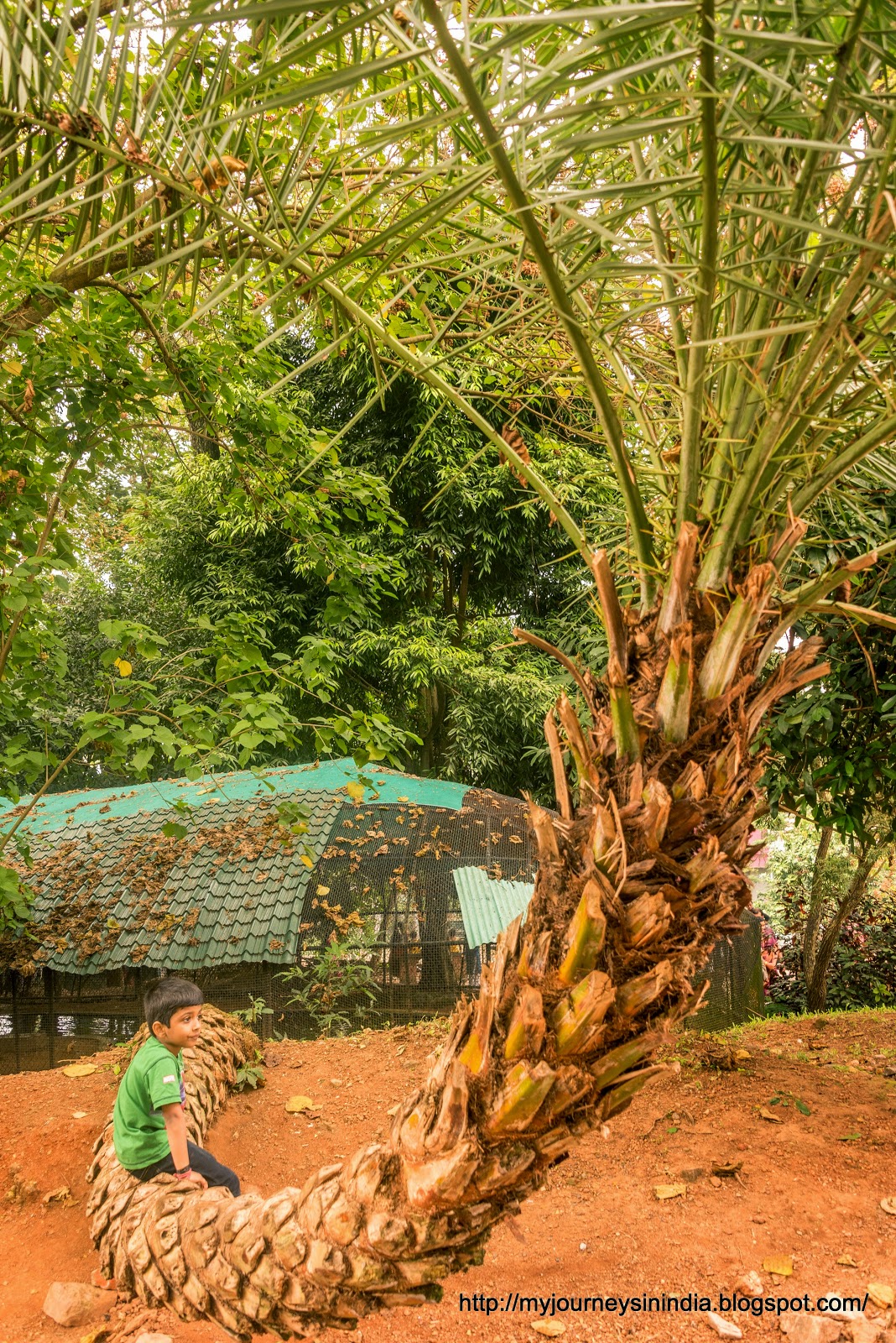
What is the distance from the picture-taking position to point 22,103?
125 centimetres

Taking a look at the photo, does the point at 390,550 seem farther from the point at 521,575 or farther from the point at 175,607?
the point at 175,607

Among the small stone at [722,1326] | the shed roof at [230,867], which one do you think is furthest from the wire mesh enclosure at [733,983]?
the small stone at [722,1326]

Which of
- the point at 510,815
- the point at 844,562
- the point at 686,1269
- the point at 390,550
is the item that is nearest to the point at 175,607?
the point at 390,550

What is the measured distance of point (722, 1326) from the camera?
90.3 inches

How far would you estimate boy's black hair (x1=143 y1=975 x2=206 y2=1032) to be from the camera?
2922mm

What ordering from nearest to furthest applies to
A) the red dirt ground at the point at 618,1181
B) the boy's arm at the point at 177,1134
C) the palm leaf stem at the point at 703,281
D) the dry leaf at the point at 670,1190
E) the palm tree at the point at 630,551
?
the palm leaf stem at the point at 703,281 → the palm tree at the point at 630,551 → the red dirt ground at the point at 618,1181 → the boy's arm at the point at 177,1134 → the dry leaf at the point at 670,1190

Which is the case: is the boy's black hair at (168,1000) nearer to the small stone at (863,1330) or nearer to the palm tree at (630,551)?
the palm tree at (630,551)

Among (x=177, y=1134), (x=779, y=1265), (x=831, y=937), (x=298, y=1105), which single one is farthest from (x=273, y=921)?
(x=831, y=937)

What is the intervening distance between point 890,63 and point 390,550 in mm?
9008

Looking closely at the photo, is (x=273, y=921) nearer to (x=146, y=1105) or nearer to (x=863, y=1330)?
(x=146, y=1105)

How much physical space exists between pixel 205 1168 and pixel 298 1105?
118 cm

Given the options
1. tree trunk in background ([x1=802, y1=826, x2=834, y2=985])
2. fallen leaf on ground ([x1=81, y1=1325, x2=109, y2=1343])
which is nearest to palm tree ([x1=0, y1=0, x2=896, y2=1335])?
fallen leaf on ground ([x1=81, y1=1325, x2=109, y2=1343])

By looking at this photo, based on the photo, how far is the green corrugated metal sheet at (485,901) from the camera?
566cm

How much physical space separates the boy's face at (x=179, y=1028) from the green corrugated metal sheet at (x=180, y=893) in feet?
8.23
